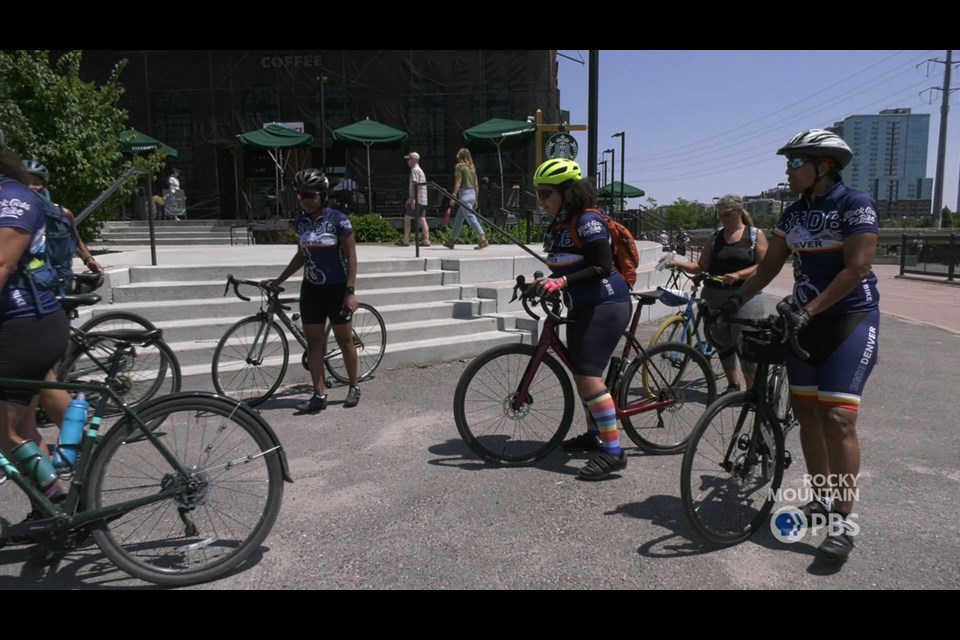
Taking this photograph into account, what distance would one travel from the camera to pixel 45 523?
2848 mm

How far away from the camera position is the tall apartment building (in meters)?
84.7

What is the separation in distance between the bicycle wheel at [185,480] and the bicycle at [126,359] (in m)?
1.86

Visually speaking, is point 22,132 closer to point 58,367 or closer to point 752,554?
point 58,367

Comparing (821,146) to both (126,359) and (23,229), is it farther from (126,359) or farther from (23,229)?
(126,359)

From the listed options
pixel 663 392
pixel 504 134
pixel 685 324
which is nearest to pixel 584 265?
pixel 663 392

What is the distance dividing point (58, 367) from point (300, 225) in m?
2.11

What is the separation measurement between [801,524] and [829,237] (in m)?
1.52

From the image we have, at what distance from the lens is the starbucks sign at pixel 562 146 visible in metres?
9.76

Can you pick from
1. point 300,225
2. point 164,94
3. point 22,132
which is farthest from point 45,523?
point 164,94

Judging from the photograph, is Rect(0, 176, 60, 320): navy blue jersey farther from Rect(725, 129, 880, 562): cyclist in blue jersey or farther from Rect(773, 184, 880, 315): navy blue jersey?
Rect(773, 184, 880, 315): navy blue jersey

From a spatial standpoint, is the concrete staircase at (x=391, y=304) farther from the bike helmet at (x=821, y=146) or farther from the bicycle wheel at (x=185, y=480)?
Answer: the bike helmet at (x=821, y=146)

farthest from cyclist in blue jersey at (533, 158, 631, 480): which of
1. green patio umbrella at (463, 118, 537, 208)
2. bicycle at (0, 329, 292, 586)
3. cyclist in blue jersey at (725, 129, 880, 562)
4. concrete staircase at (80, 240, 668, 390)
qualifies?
green patio umbrella at (463, 118, 537, 208)

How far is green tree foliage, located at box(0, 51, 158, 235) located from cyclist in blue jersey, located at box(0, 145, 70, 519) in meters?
7.31

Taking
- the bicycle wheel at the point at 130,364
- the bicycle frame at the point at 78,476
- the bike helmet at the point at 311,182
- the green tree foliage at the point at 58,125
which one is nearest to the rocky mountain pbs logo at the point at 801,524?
the bicycle frame at the point at 78,476
